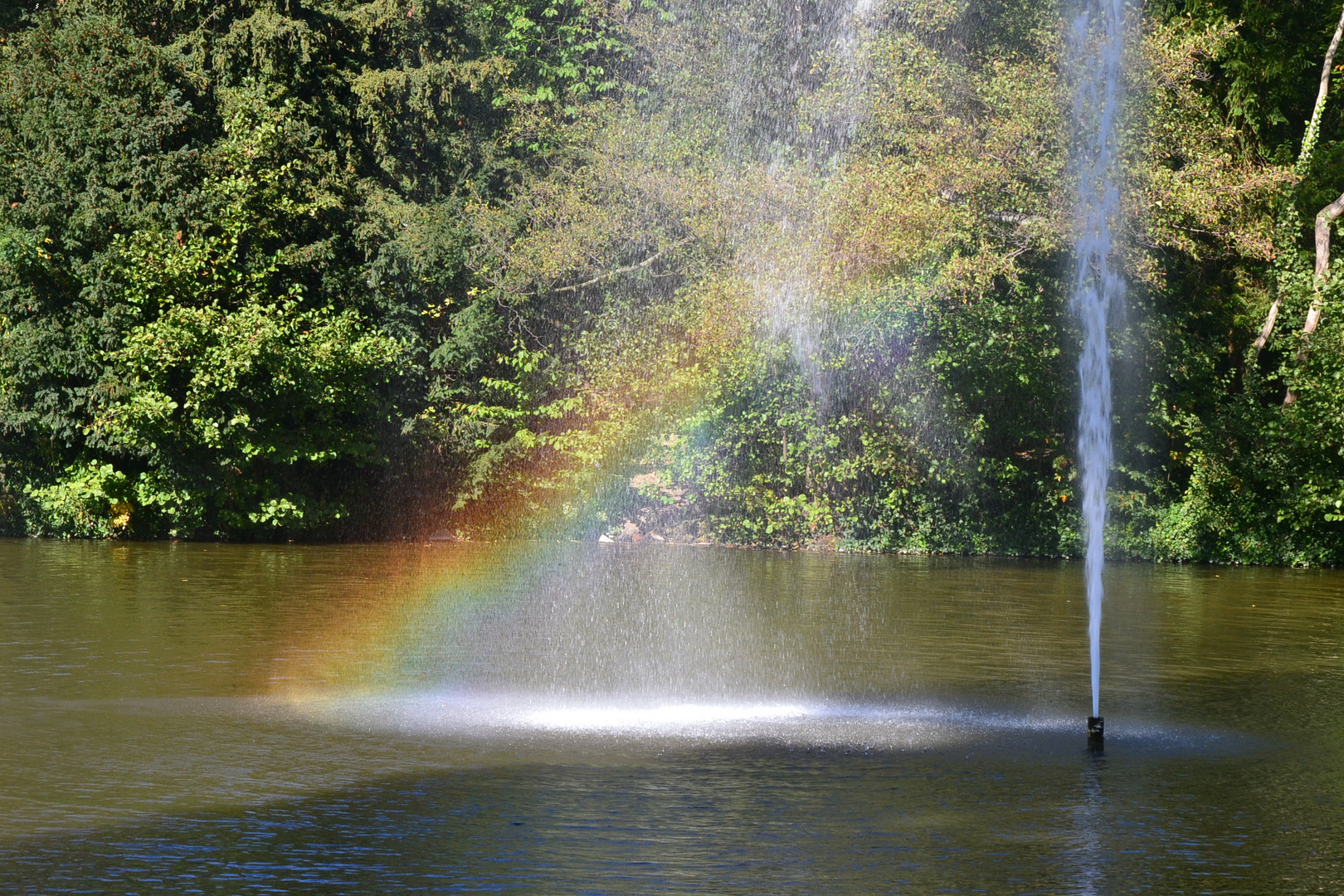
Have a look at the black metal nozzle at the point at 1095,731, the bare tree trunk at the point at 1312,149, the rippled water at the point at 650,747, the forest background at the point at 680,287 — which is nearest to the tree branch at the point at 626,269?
the forest background at the point at 680,287

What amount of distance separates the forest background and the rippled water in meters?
10.3

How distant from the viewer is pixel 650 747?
1073cm

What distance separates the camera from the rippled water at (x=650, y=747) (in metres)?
7.80

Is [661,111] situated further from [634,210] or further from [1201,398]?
[1201,398]

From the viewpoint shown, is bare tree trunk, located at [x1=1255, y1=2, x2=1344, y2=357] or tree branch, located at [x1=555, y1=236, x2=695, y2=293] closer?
bare tree trunk, located at [x1=1255, y1=2, x2=1344, y2=357]

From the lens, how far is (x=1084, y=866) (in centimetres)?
786

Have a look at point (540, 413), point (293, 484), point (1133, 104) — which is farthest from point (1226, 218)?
point (293, 484)

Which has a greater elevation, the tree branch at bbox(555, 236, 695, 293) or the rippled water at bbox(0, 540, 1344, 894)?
the tree branch at bbox(555, 236, 695, 293)

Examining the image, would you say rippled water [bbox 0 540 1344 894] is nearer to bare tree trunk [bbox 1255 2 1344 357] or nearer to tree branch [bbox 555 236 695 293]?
bare tree trunk [bbox 1255 2 1344 357]

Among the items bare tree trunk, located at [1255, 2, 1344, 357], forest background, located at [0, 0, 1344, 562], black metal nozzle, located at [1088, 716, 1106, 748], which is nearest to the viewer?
black metal nozzle, located at [1088, 716, 1106, 748]

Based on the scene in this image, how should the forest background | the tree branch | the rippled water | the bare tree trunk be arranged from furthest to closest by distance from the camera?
the tree branch < the bare tree trunk < the forest background < the rippled water

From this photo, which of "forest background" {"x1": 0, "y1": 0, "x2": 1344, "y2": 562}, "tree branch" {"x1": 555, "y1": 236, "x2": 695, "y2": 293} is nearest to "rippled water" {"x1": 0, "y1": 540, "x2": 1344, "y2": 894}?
"forest background" {"x1": 0, "y1": 0, "x2": 1344, "y2": 562}

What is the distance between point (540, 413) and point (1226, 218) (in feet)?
48.9

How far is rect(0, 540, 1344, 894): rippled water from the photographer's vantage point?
307 inches
